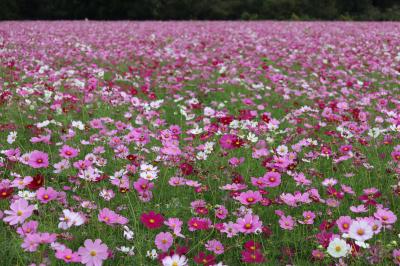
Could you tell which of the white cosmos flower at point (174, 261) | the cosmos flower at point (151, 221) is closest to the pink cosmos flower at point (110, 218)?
the cosmos flower at point (151, 221)

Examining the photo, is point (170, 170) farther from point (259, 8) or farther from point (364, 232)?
point (259, 8)

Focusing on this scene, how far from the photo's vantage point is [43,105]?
437 centimetres

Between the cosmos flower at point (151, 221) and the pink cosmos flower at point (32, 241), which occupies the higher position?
the pink cosmos flower at point (32, 241)

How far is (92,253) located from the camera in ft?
5.49

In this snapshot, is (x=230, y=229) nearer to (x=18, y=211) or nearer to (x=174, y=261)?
(x=174, y=261)

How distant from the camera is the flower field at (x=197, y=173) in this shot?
1.94m

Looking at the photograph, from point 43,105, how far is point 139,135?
183 centimetres

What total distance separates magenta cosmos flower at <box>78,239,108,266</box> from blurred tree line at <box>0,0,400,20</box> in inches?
972

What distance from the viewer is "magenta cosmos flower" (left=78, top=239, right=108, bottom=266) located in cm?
165

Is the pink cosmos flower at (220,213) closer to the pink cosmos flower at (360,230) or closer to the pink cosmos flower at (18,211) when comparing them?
the pink cosmos flower at (360,230)

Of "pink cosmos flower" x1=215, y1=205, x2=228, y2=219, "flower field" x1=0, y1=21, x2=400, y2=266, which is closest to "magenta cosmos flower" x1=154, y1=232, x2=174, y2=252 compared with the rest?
"flower field" x1=0, y1=21, x2=400, y2=266

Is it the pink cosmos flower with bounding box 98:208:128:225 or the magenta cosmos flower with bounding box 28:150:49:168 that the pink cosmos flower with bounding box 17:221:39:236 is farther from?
the magenta cosmos flower with bounding box 28:150:49:168

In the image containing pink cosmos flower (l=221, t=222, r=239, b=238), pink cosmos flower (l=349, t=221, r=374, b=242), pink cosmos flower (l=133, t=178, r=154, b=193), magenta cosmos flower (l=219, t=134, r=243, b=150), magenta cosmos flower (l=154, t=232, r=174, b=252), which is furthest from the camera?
magenta cosmos flower (l=219, t=134, r=243, b=150)

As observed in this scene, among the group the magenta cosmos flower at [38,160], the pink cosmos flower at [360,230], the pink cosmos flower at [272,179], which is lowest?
the pink cosmos flower at [272,179]
